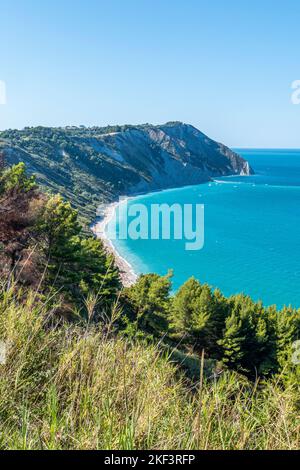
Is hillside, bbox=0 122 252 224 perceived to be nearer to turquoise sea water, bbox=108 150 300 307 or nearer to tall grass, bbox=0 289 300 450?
turquoise sea water, bbox=108 150 300 307

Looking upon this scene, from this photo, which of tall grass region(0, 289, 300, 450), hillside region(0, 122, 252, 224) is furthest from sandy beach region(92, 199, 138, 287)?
tall grass region(0, 289, 300, 450)

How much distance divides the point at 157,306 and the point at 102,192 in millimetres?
80969

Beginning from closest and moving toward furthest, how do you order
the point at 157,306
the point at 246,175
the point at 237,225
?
the point at 157,306, the point at 237,225, the point at 246,175

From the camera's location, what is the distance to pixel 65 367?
276 cm

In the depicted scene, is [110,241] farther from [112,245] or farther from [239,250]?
[239,250]

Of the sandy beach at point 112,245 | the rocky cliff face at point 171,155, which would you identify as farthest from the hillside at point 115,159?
the sandy beach at point 112,245

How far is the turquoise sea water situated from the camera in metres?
52.0

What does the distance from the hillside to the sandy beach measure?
3.61 metres

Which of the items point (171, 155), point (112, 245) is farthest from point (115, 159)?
point (112, 245)

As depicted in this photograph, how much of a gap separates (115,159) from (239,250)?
7630 centimetres

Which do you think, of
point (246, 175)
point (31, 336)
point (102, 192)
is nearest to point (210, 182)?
point (246, 175)

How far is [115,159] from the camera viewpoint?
13212 cm

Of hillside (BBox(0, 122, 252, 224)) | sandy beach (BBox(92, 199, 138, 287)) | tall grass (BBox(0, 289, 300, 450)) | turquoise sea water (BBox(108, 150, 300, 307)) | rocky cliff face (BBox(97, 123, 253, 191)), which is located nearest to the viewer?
tall grass (BBox(0, 289, 300, 450))
